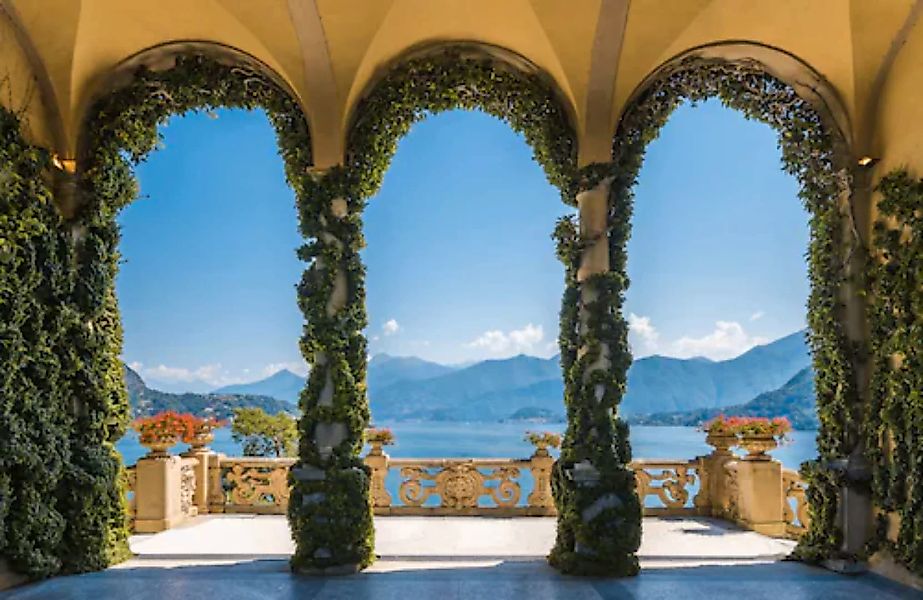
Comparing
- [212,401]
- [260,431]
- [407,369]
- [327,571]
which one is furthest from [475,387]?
[327,571]

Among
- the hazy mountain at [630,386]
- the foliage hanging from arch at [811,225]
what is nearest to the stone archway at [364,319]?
the foliage hanging from arch at [811,225]

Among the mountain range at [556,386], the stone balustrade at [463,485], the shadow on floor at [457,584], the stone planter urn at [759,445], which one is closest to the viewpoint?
the shadow on floor at [457,584]

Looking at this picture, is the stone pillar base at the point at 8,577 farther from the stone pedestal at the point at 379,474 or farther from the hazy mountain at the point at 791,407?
the hazy mountain at the point at 791,407

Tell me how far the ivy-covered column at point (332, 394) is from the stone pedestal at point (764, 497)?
173 inches

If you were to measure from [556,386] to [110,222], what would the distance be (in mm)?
37698

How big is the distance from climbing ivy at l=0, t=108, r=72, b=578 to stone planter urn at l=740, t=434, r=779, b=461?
692cm

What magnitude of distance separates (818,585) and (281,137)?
5845mm

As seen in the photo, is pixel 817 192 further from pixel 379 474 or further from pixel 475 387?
pixel 475 387

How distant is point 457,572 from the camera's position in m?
6.12

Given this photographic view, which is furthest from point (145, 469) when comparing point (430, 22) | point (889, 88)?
point (889, 88)

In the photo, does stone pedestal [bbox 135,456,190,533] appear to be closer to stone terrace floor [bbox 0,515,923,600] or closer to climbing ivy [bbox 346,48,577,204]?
stone terrace floor [bbox 0,515,923,600]

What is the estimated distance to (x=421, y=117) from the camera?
22.6 feet

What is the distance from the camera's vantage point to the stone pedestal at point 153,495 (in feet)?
27.3

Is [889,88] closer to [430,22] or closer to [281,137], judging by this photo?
[430,22]
